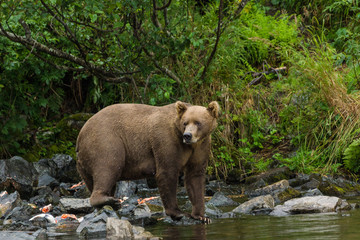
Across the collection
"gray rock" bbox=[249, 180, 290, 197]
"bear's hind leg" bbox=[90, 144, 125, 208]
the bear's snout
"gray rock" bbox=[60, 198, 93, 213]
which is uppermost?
the bear's snout

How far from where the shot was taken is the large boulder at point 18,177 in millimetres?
8992

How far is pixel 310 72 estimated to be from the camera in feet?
35.1

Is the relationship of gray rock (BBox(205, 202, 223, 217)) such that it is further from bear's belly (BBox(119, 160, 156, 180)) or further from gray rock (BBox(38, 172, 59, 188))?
gray rock (BBox(38, 172, 59, 188))

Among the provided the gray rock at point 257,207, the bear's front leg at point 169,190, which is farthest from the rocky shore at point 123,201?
the bear's front leg at point 169,190

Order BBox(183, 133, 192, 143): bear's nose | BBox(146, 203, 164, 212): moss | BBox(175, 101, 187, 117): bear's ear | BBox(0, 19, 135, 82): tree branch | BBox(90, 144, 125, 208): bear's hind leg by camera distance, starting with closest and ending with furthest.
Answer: BBox(183, 133, 192, 143): bear's nose, BBox(175, 101, 187, 117): bear's ear, BBox(90, 144, 125, 208): bear's hind leg, BBox(146, 203, 164, 212): moss, BBox(0, 19, 135, 82): tree branch

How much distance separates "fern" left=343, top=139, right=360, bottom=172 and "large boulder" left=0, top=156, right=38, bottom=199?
17.5 ft

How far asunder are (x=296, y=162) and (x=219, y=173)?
1397 millimetres

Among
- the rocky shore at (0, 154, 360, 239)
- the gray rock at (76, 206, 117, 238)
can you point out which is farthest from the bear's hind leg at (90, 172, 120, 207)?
the gray rock at (76, 206, 117, 238)

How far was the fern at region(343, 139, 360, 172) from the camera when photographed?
9.66 m

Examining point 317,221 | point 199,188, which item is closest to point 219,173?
point 199,188

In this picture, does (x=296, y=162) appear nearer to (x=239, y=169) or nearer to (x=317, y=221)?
(x=239, y=169)

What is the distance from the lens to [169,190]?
6.54 metres

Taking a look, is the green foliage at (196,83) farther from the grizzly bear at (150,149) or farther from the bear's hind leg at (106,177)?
the bear's hind leg at (106,177)

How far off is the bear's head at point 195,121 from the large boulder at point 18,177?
→ 3.73 m
